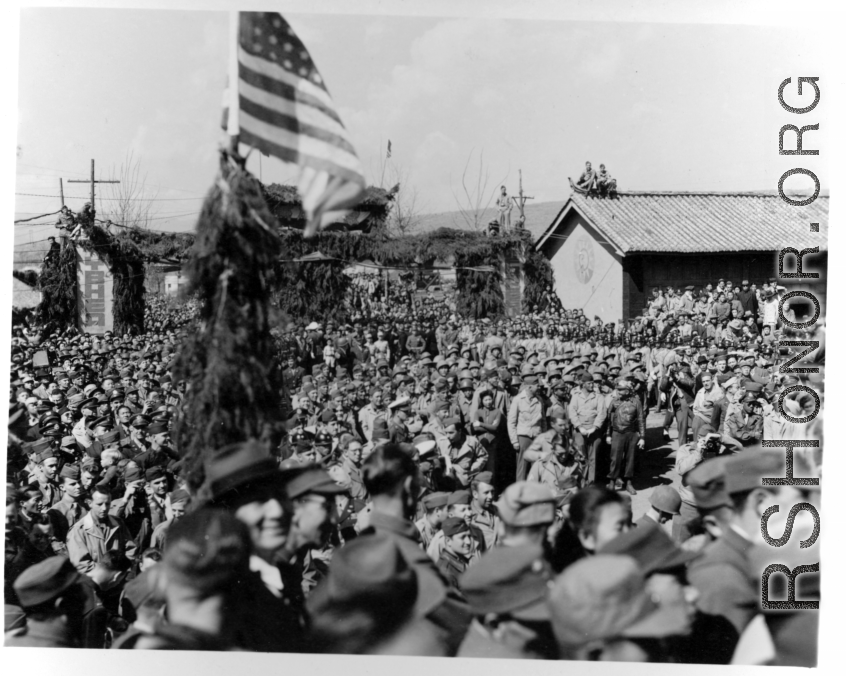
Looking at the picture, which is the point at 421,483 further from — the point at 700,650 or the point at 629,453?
the point at 700,650

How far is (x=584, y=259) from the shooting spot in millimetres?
7074

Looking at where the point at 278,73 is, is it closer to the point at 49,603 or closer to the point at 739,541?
the point at 49,603

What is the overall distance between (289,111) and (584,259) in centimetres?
267

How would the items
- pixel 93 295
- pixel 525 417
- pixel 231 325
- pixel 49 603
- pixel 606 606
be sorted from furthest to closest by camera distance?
pixel 93 295
pixel 525 417
pixel 49 603
pixel 231 325
pixel 606 606

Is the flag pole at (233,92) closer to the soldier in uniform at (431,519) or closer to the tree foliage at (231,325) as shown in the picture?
the tree foliage at (231,325)

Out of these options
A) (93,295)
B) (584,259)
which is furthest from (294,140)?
(584,259)

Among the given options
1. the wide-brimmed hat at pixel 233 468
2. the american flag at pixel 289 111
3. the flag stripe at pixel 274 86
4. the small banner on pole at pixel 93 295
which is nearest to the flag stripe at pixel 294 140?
the american flag at pixel 289 111

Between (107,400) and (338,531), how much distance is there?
221 centimetres

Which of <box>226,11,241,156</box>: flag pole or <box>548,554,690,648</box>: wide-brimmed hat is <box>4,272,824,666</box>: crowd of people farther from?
<box>226,11,241,156</box>: flag pole

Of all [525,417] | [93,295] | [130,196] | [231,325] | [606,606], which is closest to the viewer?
[606,606]

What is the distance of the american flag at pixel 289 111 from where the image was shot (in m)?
6.25

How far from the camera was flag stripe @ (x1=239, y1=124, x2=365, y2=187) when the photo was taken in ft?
20.6

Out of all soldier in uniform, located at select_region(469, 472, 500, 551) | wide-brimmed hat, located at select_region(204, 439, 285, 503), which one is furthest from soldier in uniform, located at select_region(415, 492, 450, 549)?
wide-brimmed hat, located at select_region(204, 439, 285, 503)

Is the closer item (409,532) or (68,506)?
(409,532)
